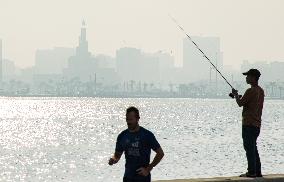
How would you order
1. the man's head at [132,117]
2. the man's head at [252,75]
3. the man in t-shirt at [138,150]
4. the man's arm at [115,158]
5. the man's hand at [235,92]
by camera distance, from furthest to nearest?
1. the man's head at [252,75]
2. the man's hand at [235,92]
3. the man's arm at [115,158]
4. the man in t-shirt at [138,150]
5. the man's head at [132,117]

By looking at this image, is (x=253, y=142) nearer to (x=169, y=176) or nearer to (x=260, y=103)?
(x=260, y=103)

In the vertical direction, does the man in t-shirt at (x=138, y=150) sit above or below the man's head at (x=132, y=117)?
below

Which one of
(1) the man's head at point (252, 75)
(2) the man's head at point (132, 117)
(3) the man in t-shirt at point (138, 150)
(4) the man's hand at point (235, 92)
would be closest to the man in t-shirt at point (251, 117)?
(1) the man's head at point (252, 75)

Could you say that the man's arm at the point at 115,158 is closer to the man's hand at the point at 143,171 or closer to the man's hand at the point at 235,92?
the man's hand at the point at 143,171

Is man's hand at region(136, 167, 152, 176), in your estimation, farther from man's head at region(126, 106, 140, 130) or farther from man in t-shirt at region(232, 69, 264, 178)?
man in t-shirt at region(232, 69, 264, 178)

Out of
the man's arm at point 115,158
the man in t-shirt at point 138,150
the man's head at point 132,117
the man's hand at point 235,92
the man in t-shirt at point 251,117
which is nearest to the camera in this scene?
the man's head at point 132,117

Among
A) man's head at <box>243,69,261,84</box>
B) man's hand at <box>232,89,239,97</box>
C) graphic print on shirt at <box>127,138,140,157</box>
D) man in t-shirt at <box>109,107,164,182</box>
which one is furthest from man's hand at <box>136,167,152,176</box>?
man's head at <box>243,69,261,84</box>

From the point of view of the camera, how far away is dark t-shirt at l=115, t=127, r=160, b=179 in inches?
330

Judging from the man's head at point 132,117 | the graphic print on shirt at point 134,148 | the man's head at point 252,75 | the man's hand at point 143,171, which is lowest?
the man's hand at point 143,171

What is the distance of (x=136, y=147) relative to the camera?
27.5 ft

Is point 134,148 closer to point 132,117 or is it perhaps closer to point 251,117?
point 132,117

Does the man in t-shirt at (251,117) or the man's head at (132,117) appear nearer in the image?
the man's head at (132,117)

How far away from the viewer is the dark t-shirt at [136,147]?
8.38 meters

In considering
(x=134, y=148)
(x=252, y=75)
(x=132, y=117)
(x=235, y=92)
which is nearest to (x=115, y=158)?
(x=134, y=148)
